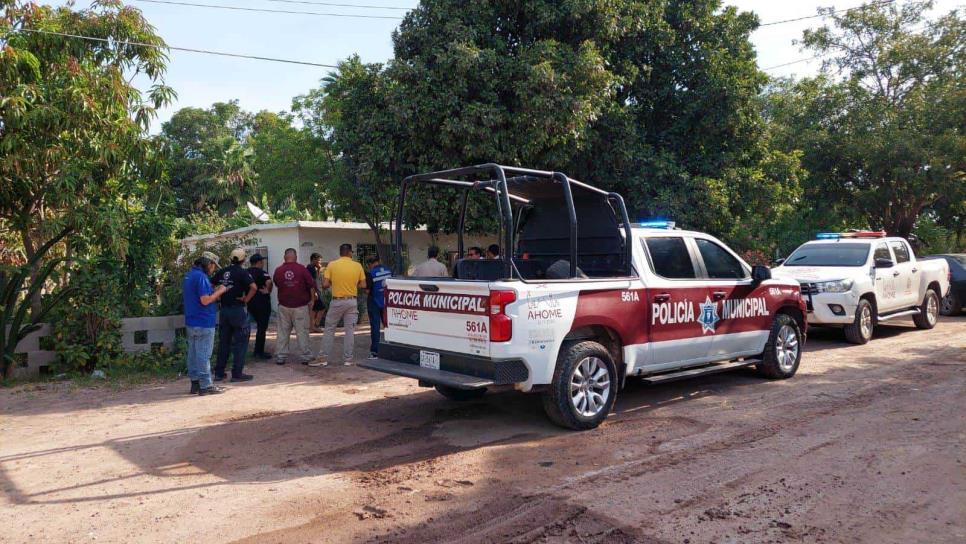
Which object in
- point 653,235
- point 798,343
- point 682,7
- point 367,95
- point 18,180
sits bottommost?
point 798,343

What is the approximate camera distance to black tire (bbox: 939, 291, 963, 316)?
1540 cm

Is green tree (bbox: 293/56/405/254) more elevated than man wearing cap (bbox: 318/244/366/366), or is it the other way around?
green tree (bbox: 293/56/405/254)

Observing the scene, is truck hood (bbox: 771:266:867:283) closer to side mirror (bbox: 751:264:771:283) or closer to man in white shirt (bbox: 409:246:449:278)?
side mirror (bbox: 751:264:771:283)

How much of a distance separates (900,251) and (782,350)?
6.14m

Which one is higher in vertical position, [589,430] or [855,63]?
[855,63]

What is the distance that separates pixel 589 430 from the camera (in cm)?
645

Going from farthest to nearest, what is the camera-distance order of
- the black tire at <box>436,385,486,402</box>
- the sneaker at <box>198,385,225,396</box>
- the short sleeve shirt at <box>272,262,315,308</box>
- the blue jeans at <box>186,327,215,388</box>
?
1. the short sleeve shirt at <box>272,262,315,308</box>
2. the sneaker at <box>198,385,225,396</box>
3. the blue jeans at <box>186,327,215,388</box>
4. the black tire at <box>436,385,486,402</box>

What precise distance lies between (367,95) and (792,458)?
10036 millimetres

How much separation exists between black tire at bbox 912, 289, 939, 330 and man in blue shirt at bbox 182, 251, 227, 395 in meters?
12.7

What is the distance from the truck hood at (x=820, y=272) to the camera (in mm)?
11469

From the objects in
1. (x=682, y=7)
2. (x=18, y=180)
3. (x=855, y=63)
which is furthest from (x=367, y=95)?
(x=855, y=63)

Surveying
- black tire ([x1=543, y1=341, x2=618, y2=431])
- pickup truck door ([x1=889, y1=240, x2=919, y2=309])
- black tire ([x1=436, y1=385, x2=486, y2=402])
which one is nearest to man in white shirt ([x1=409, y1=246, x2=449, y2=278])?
black tire ([x1=436, y1=385, x2=486, y2=402])

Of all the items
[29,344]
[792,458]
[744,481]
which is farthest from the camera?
[29,344]

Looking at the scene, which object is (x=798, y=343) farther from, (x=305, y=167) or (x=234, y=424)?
Result: (x=305, y=167)
